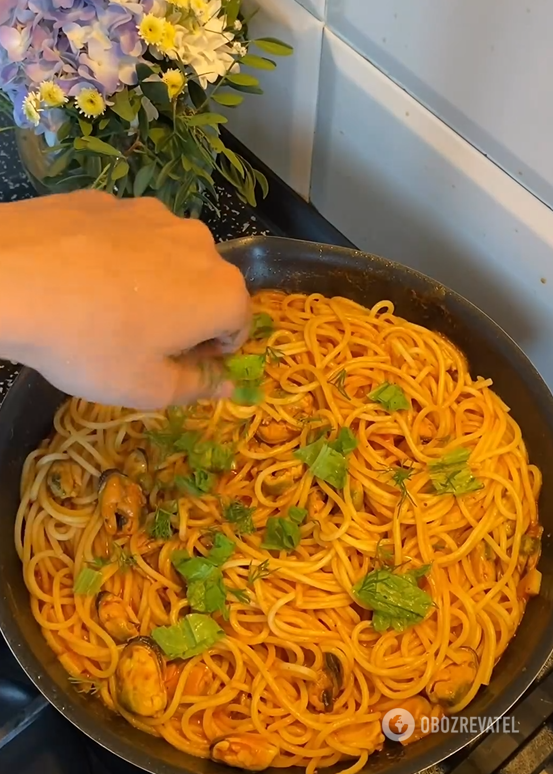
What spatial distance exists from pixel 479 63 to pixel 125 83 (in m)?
0.39

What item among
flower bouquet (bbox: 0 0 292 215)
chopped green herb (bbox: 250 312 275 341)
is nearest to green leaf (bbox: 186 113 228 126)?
flower bouquet (bbox: 0 0 292 215)

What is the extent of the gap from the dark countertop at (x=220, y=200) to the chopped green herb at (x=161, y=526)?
54 centimetres

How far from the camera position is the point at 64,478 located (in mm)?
1008

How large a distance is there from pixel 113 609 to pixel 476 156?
0.67m

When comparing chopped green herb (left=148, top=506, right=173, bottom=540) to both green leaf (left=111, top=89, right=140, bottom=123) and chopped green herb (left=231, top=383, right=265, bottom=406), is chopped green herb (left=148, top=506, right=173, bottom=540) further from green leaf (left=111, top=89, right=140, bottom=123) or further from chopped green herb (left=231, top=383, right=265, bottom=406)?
green leaf (left=111, top=89, right=140, bottom=123)

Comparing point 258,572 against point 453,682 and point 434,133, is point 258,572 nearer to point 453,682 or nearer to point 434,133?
point 453,682

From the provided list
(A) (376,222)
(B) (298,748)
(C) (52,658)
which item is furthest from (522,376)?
(C) (52,658)

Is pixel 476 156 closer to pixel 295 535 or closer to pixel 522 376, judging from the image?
pixel 522 376

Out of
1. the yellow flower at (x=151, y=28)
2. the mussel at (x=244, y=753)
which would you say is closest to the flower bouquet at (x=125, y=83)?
the yellow flower at (x=151, y=28)

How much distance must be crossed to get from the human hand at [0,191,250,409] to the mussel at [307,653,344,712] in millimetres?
387

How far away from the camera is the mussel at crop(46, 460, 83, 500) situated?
1.00 m

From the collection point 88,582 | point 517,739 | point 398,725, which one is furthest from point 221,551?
point 517,739

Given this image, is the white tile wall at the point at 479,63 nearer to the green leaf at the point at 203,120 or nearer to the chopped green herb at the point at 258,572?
the green leaf at the point at 203,120

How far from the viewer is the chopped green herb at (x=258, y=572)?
3.04 feet
